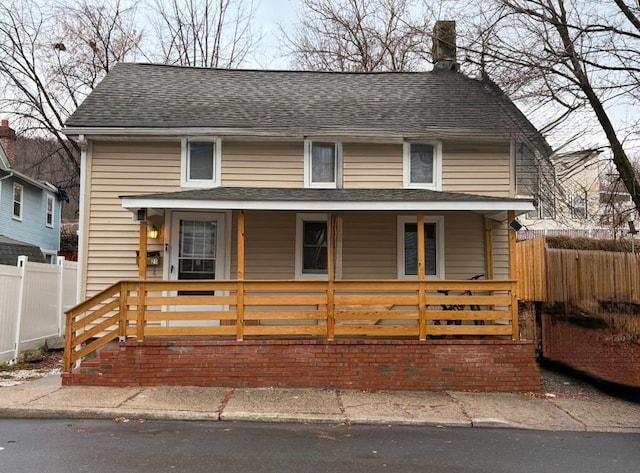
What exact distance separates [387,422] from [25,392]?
4.99 m

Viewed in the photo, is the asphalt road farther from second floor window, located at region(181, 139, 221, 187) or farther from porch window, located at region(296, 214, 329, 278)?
second floor window, located at region(181, 139, 221, 187)

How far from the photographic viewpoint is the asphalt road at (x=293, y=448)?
4875 mm

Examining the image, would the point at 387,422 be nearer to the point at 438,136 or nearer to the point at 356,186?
the point at 356,186

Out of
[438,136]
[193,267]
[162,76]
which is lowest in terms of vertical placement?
[193,267]

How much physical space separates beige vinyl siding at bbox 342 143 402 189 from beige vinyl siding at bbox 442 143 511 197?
0.96 meters

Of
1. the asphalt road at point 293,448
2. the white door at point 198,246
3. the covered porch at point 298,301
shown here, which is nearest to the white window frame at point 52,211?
the white door at point 198,246

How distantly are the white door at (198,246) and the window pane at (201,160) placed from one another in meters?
0.81

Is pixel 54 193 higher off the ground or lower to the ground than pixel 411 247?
higher

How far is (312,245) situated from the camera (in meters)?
10.3

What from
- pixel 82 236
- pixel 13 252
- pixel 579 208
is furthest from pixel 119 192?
pixel 579 208

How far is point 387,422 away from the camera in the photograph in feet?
21.3

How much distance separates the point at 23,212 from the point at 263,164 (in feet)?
48.7

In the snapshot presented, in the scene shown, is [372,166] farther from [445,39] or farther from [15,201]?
[15,201]

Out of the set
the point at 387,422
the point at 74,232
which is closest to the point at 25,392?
the point at 387,422
